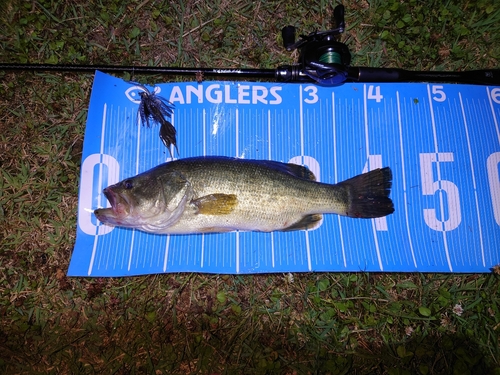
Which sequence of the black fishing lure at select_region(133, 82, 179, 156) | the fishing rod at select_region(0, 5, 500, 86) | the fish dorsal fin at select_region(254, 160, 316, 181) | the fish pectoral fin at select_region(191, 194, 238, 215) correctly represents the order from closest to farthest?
the fish pectoral fin at select_region(191, 194, 238, 215) < the fish dorsal fin at select_region(254, 160, 316, 181) < the fishing rod at select_region(0, 5, 500, 86) < the black fishing lure at select_region(133, 82, 179, 156)

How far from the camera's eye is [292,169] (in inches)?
120

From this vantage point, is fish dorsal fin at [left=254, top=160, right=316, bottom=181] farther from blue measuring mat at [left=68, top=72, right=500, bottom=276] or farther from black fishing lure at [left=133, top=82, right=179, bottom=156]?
black fishing lure at [left=133, top=82, right=179, bottom=156]

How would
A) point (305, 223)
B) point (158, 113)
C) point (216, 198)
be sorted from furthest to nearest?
point (158, 113) < point (305, 223) < point (216, 198)

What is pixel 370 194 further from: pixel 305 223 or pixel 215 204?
pixel 215 204

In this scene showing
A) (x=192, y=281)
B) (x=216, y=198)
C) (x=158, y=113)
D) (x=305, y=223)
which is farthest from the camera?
(x=158, y=113)

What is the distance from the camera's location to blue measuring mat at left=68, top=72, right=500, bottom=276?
3.18 metres

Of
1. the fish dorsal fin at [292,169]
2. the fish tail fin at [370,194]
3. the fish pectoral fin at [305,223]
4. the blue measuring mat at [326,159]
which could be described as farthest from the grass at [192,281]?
the fish dorsal fin at [292,169]

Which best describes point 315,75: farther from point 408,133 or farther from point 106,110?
point 106,110

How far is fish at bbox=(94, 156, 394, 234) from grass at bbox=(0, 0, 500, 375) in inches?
26.1

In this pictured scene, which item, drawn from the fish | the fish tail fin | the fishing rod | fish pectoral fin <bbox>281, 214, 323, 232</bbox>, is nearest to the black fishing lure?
the fishing rod

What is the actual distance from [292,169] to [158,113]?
1.45 m

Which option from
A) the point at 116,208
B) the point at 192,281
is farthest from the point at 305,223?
the point at 116,208

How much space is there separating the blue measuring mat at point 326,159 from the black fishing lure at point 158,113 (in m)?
0.06

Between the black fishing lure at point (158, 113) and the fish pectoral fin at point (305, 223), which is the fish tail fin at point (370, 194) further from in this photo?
the black fishing lure at point (158, 113)
